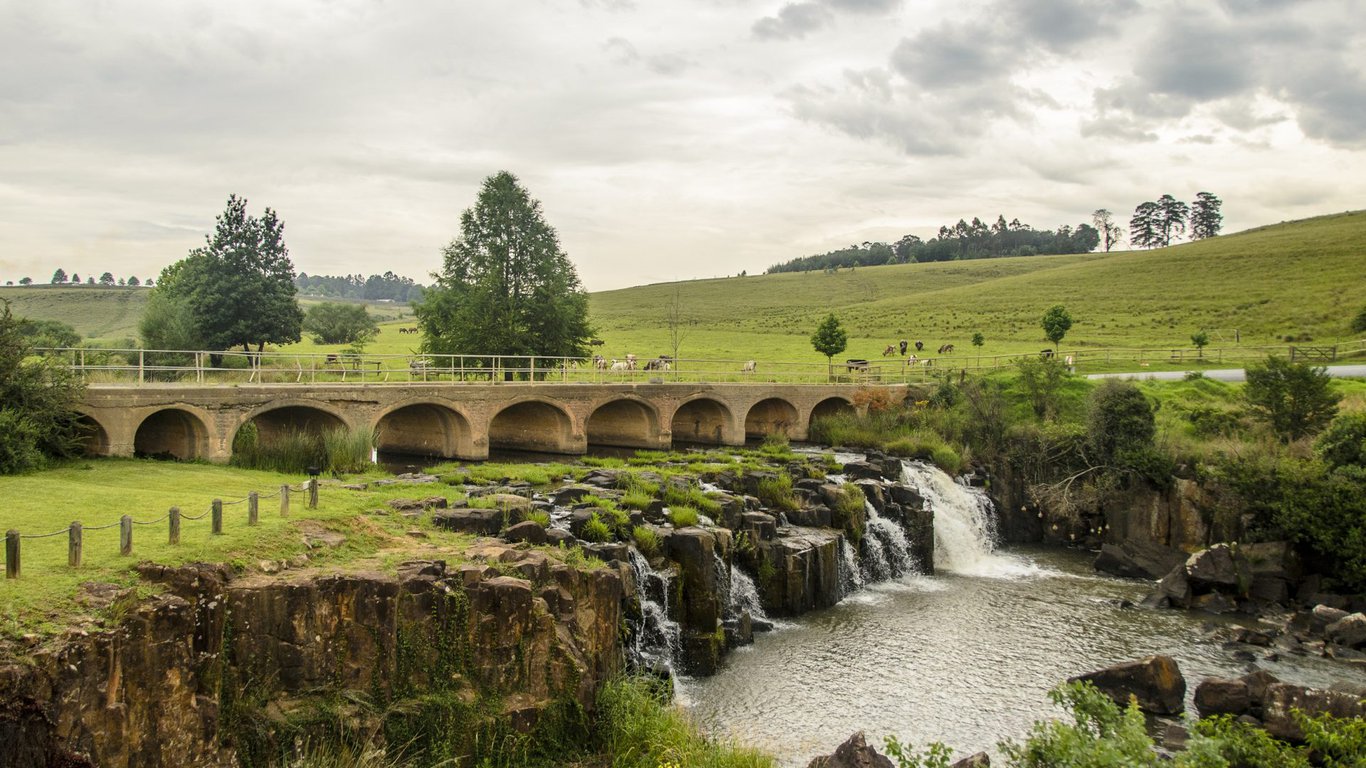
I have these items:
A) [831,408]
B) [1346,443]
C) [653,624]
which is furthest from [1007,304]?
[653,624]

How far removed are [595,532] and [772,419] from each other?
3269 cm

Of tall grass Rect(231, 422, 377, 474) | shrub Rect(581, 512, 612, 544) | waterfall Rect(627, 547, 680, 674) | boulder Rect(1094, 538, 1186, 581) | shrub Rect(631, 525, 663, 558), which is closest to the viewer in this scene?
waterfall Rect(627, 547, 680, 674)

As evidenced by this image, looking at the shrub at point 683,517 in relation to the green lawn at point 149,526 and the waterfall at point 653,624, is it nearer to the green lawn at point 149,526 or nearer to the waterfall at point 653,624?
the waterfall at point 653,624

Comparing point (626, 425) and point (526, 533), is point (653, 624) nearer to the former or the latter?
point (526, 533)

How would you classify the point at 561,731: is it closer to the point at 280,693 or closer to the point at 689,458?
the point at 280,693

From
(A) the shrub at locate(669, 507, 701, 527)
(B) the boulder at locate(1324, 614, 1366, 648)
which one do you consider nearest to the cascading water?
(A) the shrub at locate(669, 507, 701, 527)

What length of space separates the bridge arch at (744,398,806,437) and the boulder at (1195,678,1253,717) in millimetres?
32544

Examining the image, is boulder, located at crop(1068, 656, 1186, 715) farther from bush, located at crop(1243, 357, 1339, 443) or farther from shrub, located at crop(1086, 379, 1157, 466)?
bush, located at crop(1243, 357, 1339, 443)

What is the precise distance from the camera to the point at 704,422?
53.4 metres

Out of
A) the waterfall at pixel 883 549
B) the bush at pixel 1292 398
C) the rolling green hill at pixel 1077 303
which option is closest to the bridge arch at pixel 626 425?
the waterfall at pixel 883 549

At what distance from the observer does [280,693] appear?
48.1ft

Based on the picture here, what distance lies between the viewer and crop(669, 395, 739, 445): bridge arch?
51219 millimetres

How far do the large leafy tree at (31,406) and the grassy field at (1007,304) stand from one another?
5383cm

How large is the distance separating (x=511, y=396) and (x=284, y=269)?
29.9 m
